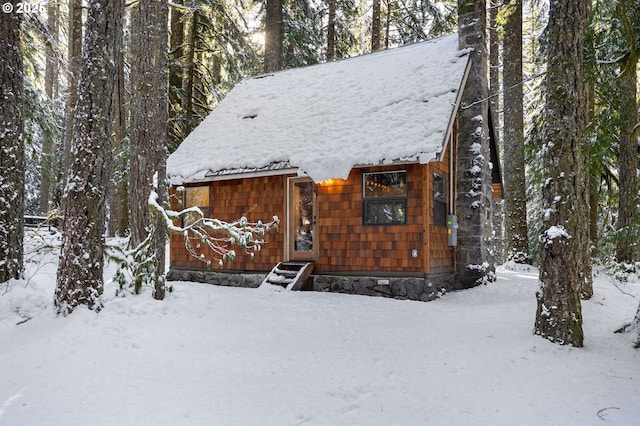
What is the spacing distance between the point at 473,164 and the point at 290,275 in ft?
16.5

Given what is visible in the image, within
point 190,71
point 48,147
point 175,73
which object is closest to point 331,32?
point 190,71

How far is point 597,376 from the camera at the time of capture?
187 inches

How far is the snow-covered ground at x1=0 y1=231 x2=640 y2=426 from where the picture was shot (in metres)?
3.90

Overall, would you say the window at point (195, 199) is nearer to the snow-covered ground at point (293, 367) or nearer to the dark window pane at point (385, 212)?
the dark window pane at point (385, 212)

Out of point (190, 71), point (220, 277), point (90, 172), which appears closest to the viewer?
point (90, 172)

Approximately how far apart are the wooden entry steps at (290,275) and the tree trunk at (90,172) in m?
4.51

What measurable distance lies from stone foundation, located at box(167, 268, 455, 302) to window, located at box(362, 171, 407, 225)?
4.00ft

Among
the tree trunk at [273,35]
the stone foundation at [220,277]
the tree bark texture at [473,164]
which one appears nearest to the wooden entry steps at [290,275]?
the stone foundation at [220,277]

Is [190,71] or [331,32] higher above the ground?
[331,32]

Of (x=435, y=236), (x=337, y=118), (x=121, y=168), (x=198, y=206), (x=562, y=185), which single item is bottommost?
(x=435, y=236)

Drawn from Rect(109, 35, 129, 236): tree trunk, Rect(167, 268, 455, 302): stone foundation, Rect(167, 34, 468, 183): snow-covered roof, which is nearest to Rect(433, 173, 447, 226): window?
Rect(167, 268, 455, 302): stone foundation

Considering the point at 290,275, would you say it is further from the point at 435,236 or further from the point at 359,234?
the point at 435,236

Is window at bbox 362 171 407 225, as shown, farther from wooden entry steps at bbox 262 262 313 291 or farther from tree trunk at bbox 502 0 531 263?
tree trunk at bbox 502 0 531 263

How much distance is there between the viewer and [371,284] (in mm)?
9867
